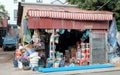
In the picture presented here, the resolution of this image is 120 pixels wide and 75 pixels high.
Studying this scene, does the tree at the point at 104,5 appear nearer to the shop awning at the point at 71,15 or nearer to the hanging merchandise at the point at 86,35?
the shop awning at the point at 71,15

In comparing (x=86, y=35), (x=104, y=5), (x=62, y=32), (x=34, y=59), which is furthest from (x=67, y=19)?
(x=104, y=5)

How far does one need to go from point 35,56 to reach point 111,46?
562 cm

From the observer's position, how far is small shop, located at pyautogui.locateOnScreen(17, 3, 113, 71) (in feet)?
64.2

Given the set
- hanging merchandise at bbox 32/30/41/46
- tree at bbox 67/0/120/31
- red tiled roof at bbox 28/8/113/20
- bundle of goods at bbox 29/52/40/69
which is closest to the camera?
bundle of goods at bbox 29/52/40/69

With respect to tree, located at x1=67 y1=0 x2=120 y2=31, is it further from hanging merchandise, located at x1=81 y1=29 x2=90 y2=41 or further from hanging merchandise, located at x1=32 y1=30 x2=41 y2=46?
hanging merchandise, located at x1=32 y1=30 x2=41 y2=46

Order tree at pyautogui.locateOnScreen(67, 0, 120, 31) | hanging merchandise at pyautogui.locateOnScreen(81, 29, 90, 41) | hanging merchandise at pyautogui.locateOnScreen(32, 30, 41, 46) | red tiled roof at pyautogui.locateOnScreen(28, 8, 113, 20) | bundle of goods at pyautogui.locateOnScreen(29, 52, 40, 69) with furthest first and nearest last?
tree at pyautogui.locateOnScreen(67, 0, 120, 31)
hanging merchandise at pyautogui.locateOnScreen(81, 29, 90, 41)
red tiled roof at pyautogui.locateOnScreen(28, 8, 113, 20)
hanging merchandise at pyautogui.locateOnScreen(32, 30, 41, 46)
bundle of goods at pyautogui.locateOnScreen(29, 52, 40, 69)

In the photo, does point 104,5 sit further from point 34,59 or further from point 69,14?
point 34,59

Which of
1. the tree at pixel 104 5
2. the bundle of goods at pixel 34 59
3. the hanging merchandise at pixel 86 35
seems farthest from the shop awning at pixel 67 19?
the tree at pixel 104 5

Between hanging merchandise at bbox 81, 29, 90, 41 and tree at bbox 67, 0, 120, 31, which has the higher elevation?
tree at bbox 67, 0, 120, 31

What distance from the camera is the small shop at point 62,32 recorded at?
64.2 feet

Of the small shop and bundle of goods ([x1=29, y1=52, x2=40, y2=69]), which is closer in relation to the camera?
bundle of goods ([x1=29, y1=52, x2=40, y2=69])

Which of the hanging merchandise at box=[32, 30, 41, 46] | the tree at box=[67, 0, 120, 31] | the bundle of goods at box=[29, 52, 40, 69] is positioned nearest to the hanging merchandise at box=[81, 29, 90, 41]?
the tree at box=[67, 0, 120, 31]

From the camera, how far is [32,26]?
1952 cm

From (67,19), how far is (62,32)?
1.05 meters
